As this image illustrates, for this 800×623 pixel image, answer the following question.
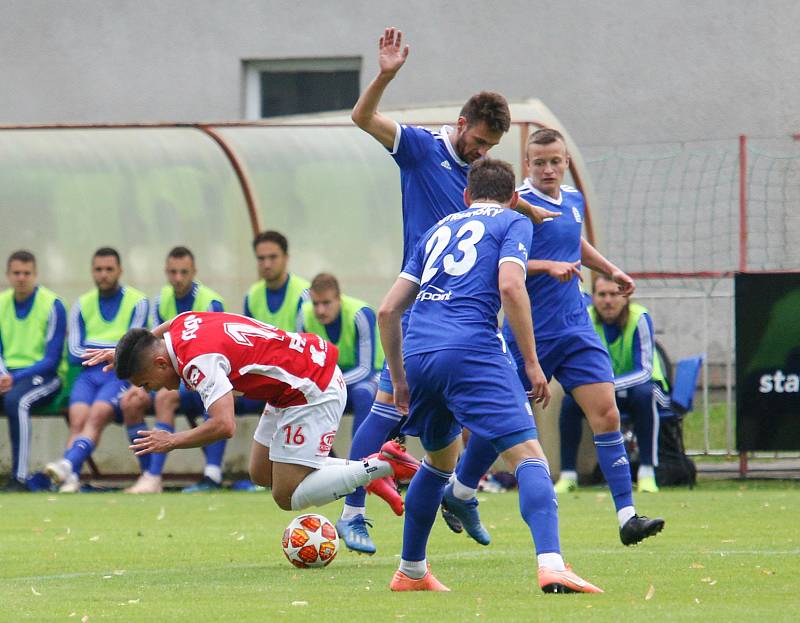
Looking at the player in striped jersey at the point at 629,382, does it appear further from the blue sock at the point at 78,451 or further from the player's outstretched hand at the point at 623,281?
the player's outstretched hand at the point at 623,281

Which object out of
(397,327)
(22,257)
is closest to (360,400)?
(22,257)

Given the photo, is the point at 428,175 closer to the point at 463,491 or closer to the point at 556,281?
the point at 556,281

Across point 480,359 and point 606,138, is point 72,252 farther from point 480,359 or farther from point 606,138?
point 480,359

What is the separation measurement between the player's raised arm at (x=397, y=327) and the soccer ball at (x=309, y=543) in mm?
1010

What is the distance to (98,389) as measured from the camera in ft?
42.5

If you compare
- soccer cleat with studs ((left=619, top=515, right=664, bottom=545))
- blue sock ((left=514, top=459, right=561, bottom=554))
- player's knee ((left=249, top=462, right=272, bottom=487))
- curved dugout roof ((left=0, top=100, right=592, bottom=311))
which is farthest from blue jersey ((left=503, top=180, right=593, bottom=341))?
curved dugout roof ((left=0, top=100, right=592, bottom=311))

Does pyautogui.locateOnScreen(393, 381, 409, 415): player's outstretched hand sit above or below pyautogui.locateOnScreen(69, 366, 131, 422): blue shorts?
above

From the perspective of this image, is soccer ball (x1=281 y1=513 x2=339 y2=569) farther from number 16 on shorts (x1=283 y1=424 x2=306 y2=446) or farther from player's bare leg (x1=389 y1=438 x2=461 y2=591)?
player's bare leg (x1=389 y1=438 x2=461 y2=591)

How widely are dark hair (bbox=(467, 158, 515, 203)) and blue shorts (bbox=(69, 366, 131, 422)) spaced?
6974mm

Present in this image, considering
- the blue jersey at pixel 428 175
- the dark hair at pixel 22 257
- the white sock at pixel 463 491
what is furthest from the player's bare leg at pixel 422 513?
the dark hair at pixel 22 257

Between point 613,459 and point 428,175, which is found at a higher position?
point 428,175

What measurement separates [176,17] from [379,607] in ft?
50.0

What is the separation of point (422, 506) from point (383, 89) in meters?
1.94

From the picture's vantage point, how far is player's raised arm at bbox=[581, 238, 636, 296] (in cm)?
778
